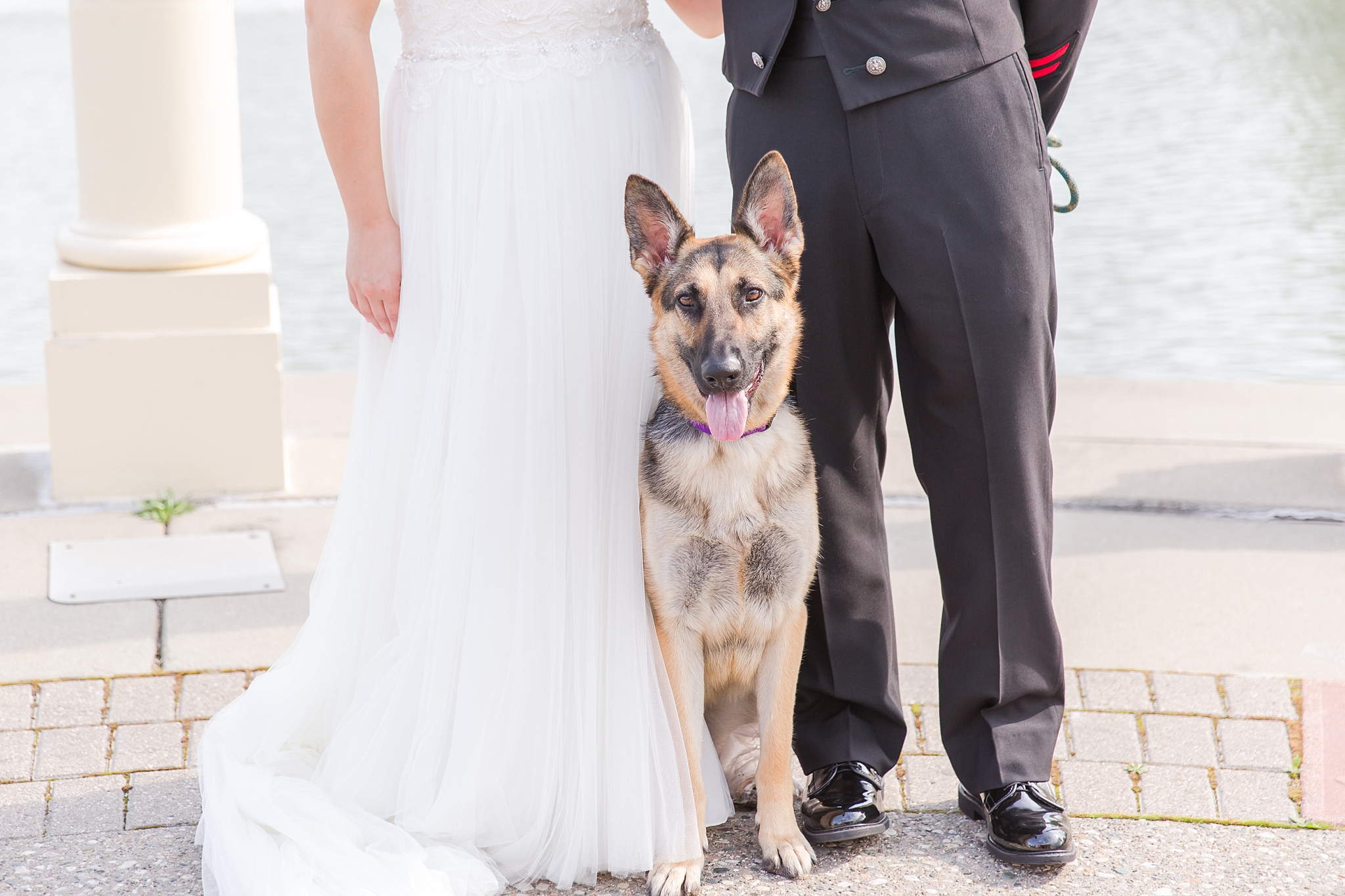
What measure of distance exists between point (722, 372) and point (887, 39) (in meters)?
0.74

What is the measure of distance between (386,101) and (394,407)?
688 mm

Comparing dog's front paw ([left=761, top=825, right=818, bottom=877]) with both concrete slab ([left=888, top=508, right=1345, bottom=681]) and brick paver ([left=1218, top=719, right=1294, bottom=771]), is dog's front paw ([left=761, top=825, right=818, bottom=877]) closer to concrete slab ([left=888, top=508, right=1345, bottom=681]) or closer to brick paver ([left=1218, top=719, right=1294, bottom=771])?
concrete slab ([left=888, top=508, right=1345, bottom=681])

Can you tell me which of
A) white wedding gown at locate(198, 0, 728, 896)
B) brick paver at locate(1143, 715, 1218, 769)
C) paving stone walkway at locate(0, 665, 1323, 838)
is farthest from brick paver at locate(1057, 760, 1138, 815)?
white wedding gown at locate(198, 0, 728, 896)

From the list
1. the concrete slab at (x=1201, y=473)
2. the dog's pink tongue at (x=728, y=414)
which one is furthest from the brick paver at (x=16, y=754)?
the concrete slab at (x=1201, y=473)

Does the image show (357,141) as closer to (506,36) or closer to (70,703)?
(506,36)

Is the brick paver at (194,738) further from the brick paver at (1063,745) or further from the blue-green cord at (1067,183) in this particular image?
the blue-green cord at (1067,183)

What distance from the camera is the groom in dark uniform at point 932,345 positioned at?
2.55 meters

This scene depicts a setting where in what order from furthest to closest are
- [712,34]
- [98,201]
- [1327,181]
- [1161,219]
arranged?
[1327,181] < [1161,219] < [98,201] < [712,34]

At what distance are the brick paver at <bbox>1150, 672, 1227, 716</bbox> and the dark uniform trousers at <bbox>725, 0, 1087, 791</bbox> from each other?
27.2 inches

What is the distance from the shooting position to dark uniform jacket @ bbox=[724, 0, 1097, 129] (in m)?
2.50

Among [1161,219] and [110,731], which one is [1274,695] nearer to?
[110,731]

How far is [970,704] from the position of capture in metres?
2.79

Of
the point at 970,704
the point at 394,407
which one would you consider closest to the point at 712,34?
the point at 394,407

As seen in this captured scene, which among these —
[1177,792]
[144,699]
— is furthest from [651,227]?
[144,699]
